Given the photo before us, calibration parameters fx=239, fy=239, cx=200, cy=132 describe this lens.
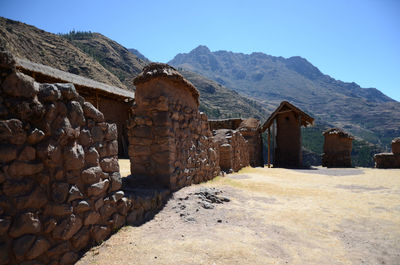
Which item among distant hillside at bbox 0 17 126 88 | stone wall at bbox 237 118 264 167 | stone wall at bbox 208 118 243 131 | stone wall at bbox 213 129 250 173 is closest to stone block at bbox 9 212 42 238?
stone wall at bbox 213 129 250 173

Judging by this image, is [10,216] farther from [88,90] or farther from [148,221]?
[88,90]

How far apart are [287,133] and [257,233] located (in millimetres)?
14429

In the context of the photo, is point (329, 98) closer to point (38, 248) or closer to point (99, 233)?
point (99, 233)

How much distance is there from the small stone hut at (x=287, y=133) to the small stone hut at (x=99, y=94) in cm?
986

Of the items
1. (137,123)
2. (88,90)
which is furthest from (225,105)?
(137,123)

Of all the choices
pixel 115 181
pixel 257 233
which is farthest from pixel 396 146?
pixel 115 181

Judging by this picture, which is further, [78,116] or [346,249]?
[346,249]

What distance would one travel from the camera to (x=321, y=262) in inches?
108

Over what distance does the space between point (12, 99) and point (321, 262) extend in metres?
3.58

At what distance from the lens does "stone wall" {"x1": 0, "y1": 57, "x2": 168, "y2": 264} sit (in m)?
2.03

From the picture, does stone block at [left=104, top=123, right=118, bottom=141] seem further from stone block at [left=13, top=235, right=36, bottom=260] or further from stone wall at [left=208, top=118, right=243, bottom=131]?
stone wall at [left=208, top=118, right=243, bottom=131]

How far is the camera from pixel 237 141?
1159 centimetres

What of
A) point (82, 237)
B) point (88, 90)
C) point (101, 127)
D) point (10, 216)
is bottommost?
point (82, 237)

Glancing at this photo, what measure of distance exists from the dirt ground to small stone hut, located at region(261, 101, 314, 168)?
11.1 meters
